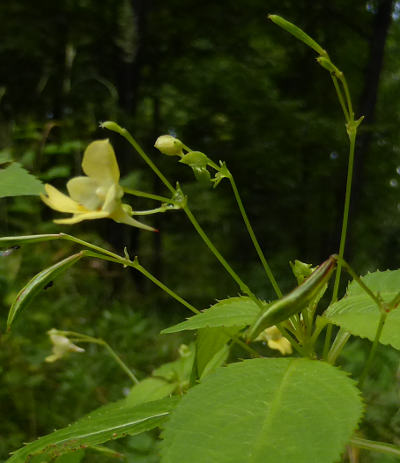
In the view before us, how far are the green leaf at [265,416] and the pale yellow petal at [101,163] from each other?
20 cm

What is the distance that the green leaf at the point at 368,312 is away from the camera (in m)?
0.47

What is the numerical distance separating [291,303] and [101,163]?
213 mm

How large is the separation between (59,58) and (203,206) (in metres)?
1.81

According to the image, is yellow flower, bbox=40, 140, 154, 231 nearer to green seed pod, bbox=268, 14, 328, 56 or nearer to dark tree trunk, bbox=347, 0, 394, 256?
green seed pod, bbox=268, 14, 328, 56

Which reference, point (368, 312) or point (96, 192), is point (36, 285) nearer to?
point (96, 192)

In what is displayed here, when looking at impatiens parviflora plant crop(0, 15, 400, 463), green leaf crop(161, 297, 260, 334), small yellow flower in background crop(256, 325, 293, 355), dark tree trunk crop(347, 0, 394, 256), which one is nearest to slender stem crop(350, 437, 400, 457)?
impatiens parviflora plant crop(0, 15, 400, 463)

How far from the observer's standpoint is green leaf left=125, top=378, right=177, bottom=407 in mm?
789

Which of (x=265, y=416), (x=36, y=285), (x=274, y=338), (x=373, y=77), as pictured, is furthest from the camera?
(x=373, y=77)

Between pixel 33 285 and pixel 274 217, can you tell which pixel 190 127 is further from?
pixel 33 285

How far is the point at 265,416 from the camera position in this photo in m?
0.39

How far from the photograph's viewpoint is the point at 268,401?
15.9 inches

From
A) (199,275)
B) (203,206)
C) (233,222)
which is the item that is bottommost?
(199,275)

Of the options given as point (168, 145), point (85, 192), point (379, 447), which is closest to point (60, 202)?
point (85, 192)

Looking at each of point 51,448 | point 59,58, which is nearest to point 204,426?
point 51,448
